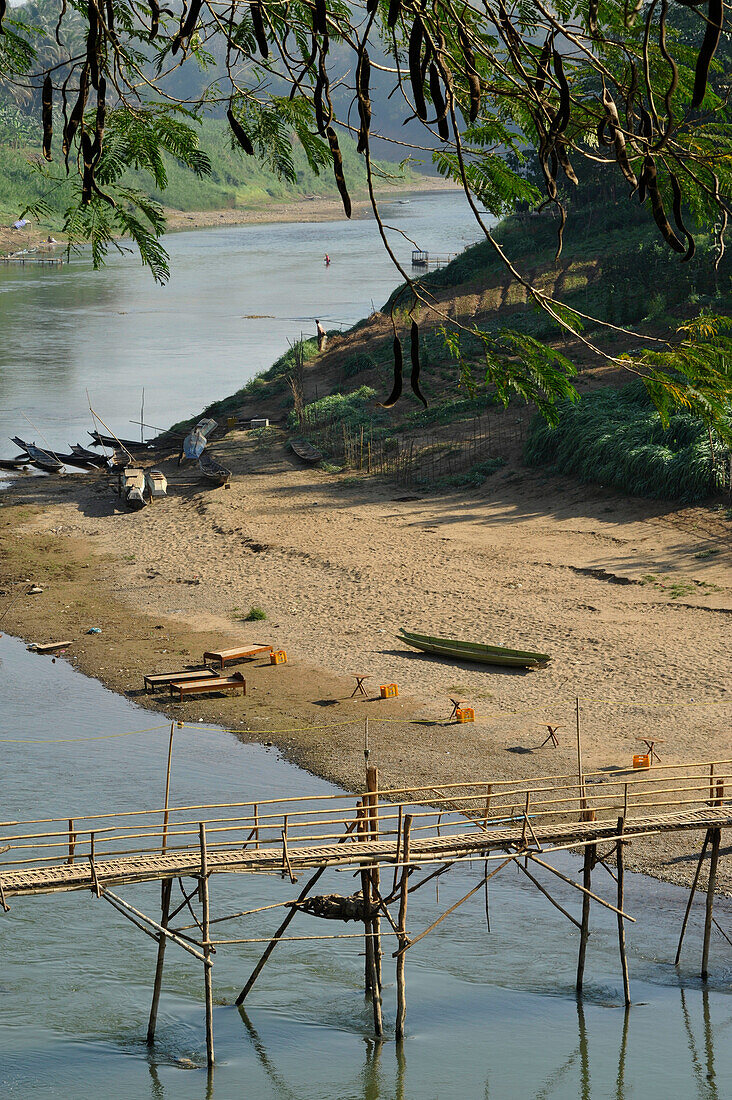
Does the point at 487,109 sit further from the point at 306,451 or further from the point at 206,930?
the point at 306,451

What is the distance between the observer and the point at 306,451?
37250 millimetres

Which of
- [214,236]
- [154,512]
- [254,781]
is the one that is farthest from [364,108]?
[214,236]

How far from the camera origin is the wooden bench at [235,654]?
874 inches

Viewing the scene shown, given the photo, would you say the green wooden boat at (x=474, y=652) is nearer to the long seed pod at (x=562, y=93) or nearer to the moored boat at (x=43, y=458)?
the long seed pod at (x=562, y=93)

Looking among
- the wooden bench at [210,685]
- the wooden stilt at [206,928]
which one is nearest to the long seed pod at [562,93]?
the wooden stilt at [206,928]

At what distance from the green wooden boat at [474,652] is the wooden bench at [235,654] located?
2.83m

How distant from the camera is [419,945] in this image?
49.1ft

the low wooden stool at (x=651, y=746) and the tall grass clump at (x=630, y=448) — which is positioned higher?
the tall grass clump at (x=630, y=448)

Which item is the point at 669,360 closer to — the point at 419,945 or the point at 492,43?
the point at 492,43

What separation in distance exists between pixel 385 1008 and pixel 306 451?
25.1 m

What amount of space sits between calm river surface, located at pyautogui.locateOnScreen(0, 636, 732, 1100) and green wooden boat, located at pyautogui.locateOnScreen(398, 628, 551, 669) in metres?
5.39

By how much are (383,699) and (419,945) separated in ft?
21.2

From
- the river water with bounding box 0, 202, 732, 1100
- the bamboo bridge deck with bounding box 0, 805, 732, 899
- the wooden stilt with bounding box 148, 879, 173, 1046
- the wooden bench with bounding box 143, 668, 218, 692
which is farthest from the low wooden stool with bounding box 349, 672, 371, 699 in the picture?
the wooden stilt with bounding box 148, 879, 173, 1046

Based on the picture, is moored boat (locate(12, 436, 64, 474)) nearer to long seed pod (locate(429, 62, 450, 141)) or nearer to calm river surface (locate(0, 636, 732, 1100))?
calm river surface (locate(0, 636, 732, 1100))
